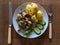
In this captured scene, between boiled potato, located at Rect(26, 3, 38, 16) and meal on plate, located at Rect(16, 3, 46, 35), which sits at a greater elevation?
boiled potato, located at Rect(26, 3, 38, 16)

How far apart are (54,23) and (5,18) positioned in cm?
30

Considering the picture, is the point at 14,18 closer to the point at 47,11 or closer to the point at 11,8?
the point at 11,8

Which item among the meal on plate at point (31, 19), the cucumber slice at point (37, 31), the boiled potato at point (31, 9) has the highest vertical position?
the boiled potato at point (31, 9)

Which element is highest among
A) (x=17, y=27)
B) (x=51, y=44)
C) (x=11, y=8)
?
(x=11, y=8)

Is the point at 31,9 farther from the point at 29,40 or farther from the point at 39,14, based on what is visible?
the point at 29,40

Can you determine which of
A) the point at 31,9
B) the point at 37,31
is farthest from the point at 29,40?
the point at 31,9

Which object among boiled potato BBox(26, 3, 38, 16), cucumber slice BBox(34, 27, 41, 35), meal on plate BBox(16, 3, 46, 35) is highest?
boiled potato BBox(26, 3, 38, 16)

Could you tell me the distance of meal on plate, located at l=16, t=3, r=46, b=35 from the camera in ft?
3.62

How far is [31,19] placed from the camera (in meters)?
1.11

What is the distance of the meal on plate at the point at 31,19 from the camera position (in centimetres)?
110

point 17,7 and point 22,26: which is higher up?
point 17,7

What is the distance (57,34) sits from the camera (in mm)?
1151

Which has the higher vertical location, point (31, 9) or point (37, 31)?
point (31, 9)

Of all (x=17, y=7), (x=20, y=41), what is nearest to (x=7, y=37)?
(x=20, y=41)
